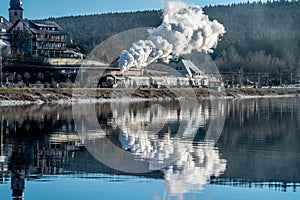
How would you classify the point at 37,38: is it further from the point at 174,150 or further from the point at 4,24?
the point at 174,150

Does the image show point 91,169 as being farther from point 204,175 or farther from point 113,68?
point 113,68

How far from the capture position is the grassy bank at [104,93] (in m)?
65.1

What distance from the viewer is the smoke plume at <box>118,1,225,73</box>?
8075 cm

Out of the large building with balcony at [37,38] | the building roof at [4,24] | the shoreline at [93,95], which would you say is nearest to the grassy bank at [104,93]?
the shoreline at [93,95]

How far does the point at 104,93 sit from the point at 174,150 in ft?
183

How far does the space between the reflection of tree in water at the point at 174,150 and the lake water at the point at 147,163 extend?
0.03 meters

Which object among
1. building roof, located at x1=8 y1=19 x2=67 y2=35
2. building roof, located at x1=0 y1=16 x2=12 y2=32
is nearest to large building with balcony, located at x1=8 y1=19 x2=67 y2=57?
building roof, located at x1=8 y1=19 x2=67 y2=35

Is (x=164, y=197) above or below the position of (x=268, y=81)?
below

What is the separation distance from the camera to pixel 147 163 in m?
20.3

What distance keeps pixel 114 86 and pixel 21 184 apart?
70.2 m

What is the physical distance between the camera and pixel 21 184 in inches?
639

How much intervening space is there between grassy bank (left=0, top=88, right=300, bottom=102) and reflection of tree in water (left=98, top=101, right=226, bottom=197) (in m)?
29.8

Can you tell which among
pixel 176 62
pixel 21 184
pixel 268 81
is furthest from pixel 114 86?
pixel 268 81

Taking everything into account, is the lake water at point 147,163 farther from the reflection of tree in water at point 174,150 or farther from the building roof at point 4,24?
the building roof at point 4,24
